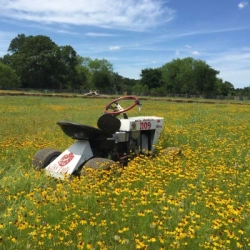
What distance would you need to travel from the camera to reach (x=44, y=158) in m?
6.41

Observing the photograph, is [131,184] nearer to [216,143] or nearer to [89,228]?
[89,228]

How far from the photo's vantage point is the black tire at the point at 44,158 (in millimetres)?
6375

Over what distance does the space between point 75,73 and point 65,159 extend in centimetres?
8700

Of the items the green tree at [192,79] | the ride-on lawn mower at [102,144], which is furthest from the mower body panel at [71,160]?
the green tree at [192,79]

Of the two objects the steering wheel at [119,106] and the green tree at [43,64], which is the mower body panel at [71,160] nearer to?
the steering wheel at [119,106]

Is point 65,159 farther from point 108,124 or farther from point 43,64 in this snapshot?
point 43,64

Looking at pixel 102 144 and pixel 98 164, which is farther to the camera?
pixel 102 144

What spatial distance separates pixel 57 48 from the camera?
87062mm

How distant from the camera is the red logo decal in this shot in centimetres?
578

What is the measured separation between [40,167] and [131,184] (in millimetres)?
2192

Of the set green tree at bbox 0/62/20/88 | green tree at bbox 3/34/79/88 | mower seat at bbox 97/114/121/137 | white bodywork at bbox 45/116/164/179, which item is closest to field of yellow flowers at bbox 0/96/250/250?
white bodywork at bbox 45/116/164/179

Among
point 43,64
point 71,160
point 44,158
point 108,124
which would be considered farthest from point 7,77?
point 71,160

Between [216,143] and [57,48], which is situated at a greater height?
[57,48]

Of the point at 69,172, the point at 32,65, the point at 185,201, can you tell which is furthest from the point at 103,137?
the point at 32,65
